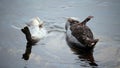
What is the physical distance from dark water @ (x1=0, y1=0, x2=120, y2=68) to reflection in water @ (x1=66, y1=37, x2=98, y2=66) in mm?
43

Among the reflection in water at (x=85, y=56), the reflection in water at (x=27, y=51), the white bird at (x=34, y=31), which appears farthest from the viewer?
the white bird at (x=34, y=31)

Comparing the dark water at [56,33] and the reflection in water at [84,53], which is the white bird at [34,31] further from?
the reflection in water at [84,53]

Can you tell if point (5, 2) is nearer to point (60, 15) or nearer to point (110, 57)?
point (60, 15)

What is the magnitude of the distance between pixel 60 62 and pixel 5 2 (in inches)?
200

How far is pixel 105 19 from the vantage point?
29.5 ft

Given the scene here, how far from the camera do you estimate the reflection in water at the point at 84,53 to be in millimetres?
6537

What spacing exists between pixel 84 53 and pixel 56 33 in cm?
152

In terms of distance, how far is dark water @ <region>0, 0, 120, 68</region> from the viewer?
21.5 ft

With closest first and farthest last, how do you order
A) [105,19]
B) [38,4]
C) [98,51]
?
[98,51] < [105,19] < [38,4]

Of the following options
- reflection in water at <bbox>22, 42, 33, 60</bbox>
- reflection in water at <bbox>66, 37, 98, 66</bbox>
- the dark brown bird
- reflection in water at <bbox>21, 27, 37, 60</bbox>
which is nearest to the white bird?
reflection in water at <bbox>21, 27, 37, 60</bbox>

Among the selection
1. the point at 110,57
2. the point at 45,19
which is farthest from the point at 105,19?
the point at 110,57

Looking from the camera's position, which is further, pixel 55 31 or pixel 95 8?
pixel 95 8

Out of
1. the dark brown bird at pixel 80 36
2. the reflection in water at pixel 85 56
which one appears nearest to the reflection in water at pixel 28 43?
the dark brown bird at pixel 80 36

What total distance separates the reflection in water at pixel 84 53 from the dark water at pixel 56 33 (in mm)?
43
